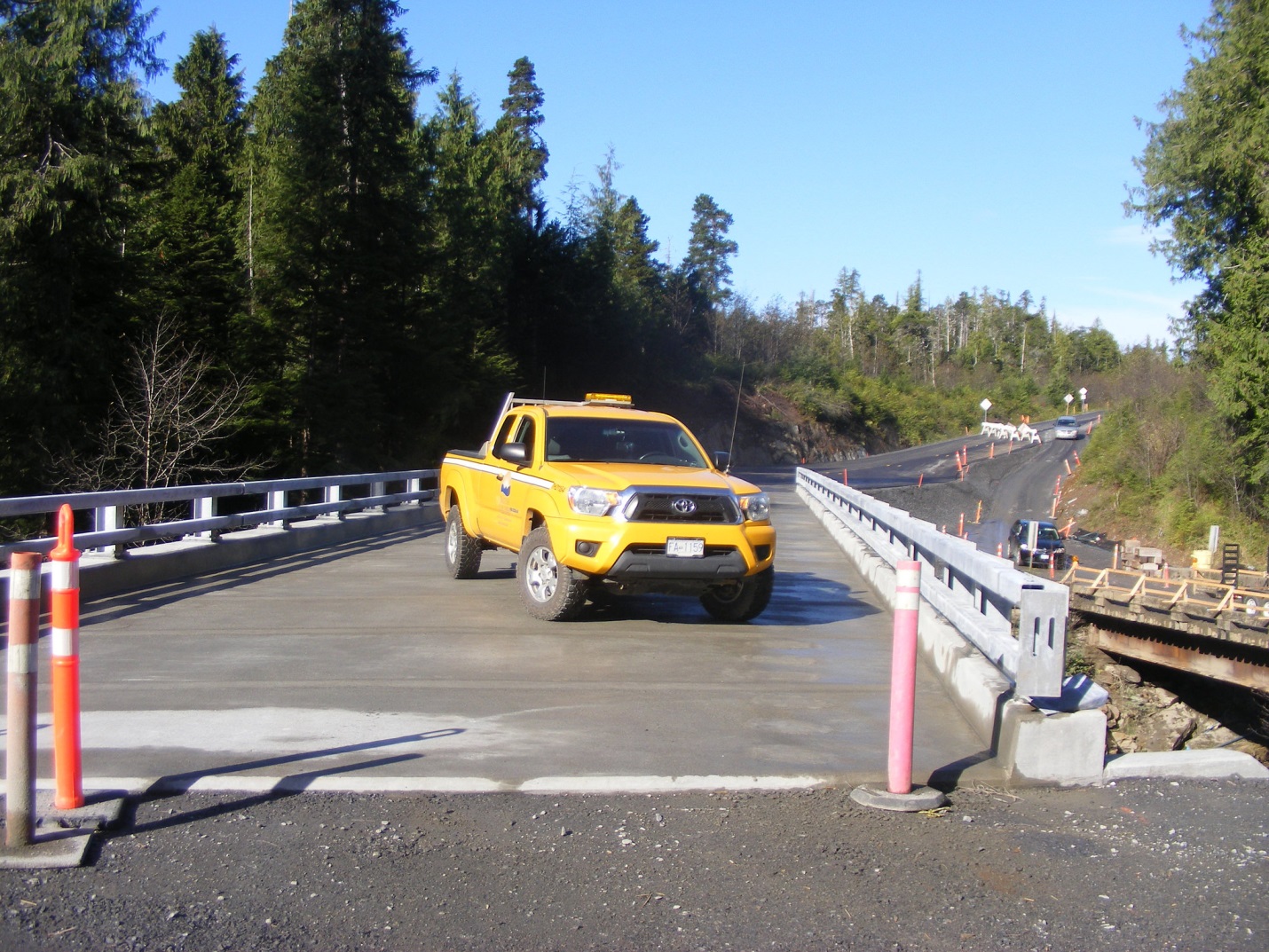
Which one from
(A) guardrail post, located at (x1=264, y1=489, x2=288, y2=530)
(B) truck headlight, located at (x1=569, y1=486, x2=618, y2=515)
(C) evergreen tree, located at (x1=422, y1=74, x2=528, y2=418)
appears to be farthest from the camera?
(C) evergreen tree, located at (x1=422, y1=74, x2=528, y2=418)

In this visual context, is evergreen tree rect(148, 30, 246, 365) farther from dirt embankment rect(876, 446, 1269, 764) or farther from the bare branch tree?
dirt embankment rect(876, 446, 1269, 764)

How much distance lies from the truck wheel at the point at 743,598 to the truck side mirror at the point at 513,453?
210cm

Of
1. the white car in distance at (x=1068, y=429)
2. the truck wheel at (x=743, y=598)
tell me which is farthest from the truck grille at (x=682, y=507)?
the white car in distance at (x=1068, y=429)

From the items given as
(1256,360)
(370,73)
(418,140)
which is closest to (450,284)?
(418,140)

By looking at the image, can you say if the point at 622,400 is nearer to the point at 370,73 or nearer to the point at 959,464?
the point at 370,73

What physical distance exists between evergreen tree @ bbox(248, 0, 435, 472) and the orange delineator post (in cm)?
3230

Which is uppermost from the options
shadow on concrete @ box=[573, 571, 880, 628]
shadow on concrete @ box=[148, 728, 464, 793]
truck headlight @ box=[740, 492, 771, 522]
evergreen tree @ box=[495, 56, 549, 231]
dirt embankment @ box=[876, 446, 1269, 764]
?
evergreen tree @ box=[495, 56, 549, 231]

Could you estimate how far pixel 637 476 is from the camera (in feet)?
33.7

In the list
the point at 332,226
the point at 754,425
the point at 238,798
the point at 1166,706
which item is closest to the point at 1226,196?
the point at 1166,706

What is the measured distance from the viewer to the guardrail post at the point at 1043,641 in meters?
5.84

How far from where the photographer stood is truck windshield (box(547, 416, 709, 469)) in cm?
1139

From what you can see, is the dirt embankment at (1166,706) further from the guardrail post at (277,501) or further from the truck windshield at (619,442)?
the guardrail post at (277,501)

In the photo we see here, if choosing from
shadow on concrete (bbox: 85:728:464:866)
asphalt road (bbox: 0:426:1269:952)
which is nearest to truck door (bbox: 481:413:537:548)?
shadow on concrete (bbox: 85:728:464:866)

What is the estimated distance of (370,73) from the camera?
131 feet
